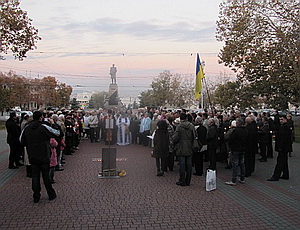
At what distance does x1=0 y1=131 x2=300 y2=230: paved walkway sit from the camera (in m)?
6.34

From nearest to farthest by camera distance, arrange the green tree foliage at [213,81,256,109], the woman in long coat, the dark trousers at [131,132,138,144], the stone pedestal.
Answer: the woman in long coat → the dark trousers at [131,132,138,144] → the stone pedestal → the green tree foliage at [213,81,256,109]

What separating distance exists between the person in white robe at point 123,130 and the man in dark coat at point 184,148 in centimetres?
1046

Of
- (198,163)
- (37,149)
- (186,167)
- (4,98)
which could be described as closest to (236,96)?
(198,163)

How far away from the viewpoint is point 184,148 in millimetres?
9234

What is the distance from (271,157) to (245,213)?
874cm

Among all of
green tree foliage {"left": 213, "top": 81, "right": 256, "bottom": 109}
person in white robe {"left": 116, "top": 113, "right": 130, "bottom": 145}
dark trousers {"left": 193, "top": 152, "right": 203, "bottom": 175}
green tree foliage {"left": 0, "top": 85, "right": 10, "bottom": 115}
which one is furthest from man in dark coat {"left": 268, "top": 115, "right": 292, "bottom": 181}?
green tree foliage {"left": 0, "top": 85, "right": 10, "bottom": 115}

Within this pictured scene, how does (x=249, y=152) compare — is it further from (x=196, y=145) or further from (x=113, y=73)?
(x=113, y=73)

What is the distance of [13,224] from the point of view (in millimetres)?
6219

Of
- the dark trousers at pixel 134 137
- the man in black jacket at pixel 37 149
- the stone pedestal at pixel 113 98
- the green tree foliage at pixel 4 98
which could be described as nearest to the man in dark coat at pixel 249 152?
the man in black jacket at pixel 37 149

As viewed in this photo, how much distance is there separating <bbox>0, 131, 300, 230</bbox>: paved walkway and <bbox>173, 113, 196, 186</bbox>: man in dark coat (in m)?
0.32

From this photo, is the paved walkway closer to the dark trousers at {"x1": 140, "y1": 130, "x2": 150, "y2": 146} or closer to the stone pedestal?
the dark trousers at {"x1": 140, "y1": 130, "x2": 150, "y2": 146}

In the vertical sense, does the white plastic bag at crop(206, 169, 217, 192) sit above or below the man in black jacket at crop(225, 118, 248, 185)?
below

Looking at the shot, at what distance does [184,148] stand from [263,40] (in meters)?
19.8

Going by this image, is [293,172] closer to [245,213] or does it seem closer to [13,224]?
[245,213]
